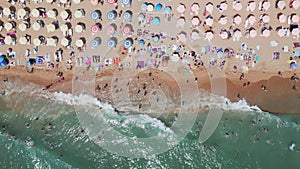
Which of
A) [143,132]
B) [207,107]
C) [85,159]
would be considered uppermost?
[207,107]

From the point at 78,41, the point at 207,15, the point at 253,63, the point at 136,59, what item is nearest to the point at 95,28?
the point at 78,41

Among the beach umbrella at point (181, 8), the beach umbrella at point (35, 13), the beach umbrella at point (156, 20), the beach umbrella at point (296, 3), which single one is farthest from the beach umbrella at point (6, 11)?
the beach umbrella at point (296, 3)

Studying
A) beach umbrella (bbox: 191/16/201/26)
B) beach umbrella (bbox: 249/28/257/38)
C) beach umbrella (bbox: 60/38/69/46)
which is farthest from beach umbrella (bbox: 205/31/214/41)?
beach umbrella (bbox: 60/38/69/46)

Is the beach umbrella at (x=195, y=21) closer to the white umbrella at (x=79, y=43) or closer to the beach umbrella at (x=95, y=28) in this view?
the beach umbrella at (x=95, y=28)

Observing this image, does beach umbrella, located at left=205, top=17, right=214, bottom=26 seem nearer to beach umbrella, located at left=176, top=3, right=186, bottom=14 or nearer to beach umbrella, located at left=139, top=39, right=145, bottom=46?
beach umbrella, located at left=176, top=3, right=186, bottom=14

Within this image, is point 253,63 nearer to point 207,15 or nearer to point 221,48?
point 221,48

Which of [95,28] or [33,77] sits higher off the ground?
[95,28]

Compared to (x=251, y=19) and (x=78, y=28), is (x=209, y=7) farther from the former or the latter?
(x=78, y=28)

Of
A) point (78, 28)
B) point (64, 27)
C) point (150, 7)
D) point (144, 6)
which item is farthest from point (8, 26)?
point (150, 7)
